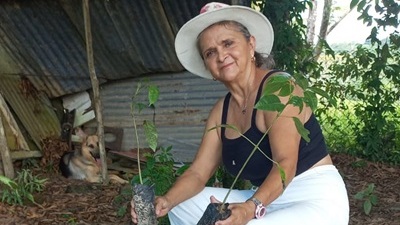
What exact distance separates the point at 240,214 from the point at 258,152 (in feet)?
1.70

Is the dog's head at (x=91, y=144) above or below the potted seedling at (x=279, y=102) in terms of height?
below

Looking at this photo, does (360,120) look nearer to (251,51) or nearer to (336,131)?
(336,131)

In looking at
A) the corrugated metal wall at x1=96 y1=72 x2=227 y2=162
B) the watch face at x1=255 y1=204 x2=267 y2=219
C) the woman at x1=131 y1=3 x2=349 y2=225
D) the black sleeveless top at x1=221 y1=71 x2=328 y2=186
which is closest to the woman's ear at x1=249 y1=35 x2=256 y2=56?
the woman at x1=131 y1=3 x2=349 y2=225

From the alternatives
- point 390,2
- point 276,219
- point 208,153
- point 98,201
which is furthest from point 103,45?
point 276,219

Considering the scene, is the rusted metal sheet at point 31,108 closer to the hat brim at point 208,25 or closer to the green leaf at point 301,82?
the hat brim at point 208,25

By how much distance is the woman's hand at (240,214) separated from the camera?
2387mm

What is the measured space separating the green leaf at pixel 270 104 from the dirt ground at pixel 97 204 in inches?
105

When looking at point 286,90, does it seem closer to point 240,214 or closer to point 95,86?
point 240,214

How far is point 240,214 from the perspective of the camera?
244 cm

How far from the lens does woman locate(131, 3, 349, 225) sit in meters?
2.68

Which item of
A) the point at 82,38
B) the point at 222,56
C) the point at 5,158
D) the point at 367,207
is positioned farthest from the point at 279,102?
the point at 82,38

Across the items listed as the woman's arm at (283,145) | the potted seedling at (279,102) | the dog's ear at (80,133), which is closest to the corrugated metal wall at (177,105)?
the dog's ear at (80,133)

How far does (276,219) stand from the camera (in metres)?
2.64

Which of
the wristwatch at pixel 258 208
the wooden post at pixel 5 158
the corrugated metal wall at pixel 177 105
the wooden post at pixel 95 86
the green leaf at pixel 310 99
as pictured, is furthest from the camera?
the corrugated metal wall at pixel 177 105
